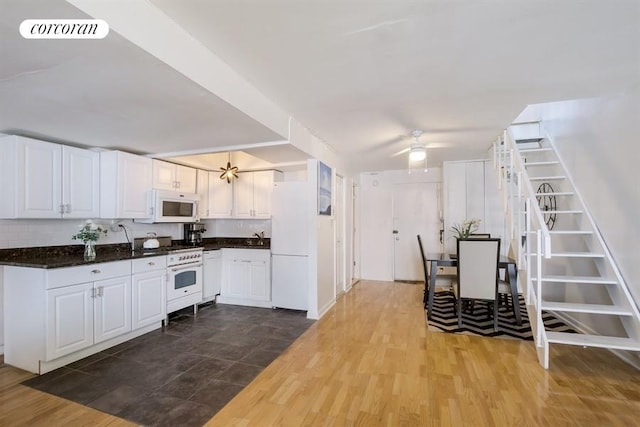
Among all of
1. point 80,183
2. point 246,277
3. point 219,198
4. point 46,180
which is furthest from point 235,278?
point 46,180

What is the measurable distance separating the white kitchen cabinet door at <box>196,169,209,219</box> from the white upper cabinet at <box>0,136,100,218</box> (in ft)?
4.51

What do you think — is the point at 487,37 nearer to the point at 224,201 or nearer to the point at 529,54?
the point at 529,54

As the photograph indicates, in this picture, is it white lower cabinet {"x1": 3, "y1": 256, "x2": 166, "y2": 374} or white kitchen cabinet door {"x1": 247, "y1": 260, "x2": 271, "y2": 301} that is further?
white kitchen cabinet door {"x1": 247, "y1": 260, "x2": 271, "y2": 301}

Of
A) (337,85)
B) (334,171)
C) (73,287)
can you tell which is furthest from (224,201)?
(337,85)

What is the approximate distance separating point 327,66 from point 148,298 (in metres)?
3.12

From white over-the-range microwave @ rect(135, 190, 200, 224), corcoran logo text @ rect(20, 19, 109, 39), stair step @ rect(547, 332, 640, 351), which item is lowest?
stair step @ rect(547, 332, 640, 351)

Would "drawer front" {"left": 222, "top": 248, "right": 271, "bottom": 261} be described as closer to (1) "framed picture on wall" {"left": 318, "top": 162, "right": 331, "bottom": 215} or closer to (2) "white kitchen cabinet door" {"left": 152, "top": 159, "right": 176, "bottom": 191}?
(1) "framed picture on wall" {"left": 318, "top": 162, "right": 331, "bottom": 215}

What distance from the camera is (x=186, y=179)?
4254 millimetres

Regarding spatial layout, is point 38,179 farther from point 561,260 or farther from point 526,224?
point 561,260

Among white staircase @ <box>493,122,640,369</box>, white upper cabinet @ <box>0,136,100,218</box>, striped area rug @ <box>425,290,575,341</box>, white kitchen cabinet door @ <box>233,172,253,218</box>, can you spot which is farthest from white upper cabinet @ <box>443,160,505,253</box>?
white upper cabinet @ <box>0,136,100,218</box>

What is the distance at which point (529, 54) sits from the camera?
1906 mm

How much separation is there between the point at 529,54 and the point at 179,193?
4101 mm

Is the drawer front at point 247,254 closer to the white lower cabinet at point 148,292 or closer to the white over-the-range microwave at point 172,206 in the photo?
the white over-the-range microwave at point 172,206

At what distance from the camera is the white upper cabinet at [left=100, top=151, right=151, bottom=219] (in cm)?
330
